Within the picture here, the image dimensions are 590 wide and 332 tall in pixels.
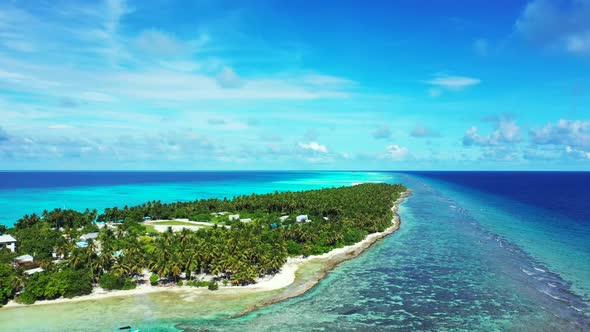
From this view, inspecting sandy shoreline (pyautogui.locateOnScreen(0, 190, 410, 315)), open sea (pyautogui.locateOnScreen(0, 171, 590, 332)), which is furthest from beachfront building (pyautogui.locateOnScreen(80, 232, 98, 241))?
open sea (pyautogui.locateOnScreen(0, 171, 590, 332))

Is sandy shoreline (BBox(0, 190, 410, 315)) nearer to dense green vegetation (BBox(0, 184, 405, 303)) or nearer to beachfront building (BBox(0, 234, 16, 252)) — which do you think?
dense green vegetation (BBox(0, 184, 405, 303))

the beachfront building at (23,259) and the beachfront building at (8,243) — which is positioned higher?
the beachfront building at (8,243)

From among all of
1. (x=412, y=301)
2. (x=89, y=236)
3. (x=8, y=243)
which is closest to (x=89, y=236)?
(x=89, y=236)

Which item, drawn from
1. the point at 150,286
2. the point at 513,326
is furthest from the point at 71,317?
the point at 513,326

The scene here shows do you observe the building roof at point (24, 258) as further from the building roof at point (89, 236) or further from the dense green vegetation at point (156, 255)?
A: the building roof at point (89, 236)

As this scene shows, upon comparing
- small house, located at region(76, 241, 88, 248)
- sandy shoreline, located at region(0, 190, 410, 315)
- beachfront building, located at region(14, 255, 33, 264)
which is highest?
small house, located at region(76, 241, 88, 248)

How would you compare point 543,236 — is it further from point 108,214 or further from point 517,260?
point 108,214

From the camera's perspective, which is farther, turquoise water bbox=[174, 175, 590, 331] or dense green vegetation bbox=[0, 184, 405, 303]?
dense green vegetation bbox=[0, 184, 405, 303]

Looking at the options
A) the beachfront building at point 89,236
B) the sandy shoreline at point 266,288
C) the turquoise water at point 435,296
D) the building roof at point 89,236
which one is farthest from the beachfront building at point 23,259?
the turquoise water at point 435,296

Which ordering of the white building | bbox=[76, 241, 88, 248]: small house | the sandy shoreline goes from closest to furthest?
the sandy shoreline
bbox=[76, 241, 88, 248]: small house
the white building

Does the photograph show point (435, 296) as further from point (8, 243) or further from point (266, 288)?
point (8, 243)

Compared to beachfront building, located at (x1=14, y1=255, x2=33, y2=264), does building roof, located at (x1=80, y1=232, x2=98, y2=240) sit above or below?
above
